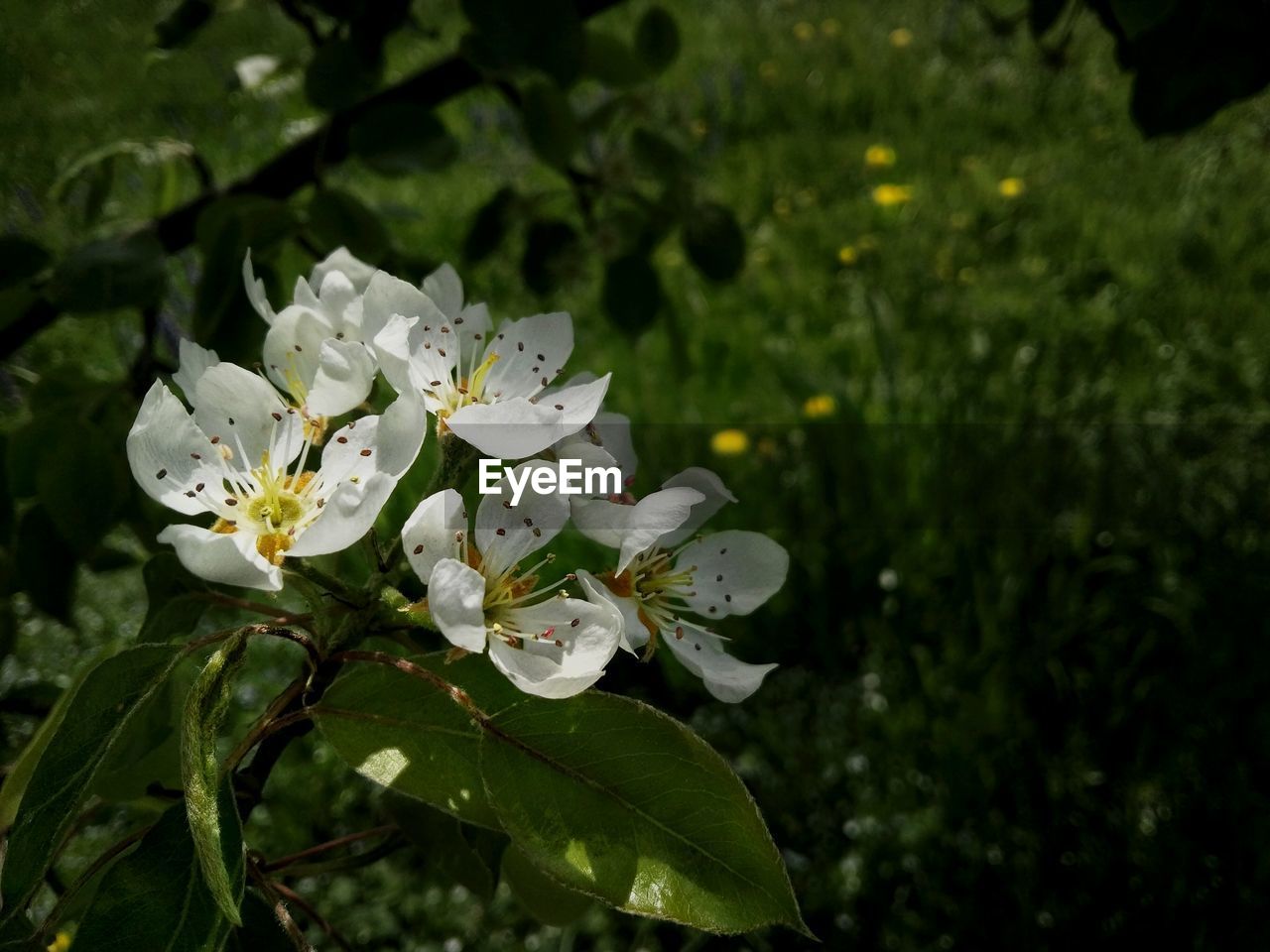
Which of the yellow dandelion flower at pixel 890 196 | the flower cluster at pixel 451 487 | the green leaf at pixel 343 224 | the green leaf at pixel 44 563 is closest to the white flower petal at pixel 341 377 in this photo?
the flower cluster at pixel 451 487

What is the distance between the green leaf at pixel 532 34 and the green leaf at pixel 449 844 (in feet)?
2.27

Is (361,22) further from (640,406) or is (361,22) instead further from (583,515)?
(640,406)

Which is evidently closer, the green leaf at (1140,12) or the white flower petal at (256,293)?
the white flower petal at (256,293)

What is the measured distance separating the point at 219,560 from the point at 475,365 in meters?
0.26

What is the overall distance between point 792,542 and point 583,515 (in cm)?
153

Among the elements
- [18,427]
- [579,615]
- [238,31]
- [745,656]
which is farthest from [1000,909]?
[238,31]

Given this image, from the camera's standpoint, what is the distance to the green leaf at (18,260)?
1.11 meters

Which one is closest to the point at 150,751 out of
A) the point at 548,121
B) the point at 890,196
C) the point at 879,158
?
the point at 548,121

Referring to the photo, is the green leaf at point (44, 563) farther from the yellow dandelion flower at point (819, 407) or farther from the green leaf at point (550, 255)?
the yellow dandelion flower at point (819, 407)

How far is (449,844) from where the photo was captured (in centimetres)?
80

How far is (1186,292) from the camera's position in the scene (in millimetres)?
2920

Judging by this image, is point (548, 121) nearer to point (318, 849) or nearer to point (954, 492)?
point (318, 849)

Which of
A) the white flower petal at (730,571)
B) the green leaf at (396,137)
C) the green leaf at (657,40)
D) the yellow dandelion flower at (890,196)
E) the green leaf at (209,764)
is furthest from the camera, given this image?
the yellow dandelion flower at (890,196)

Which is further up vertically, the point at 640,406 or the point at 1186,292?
the point at 640,406
